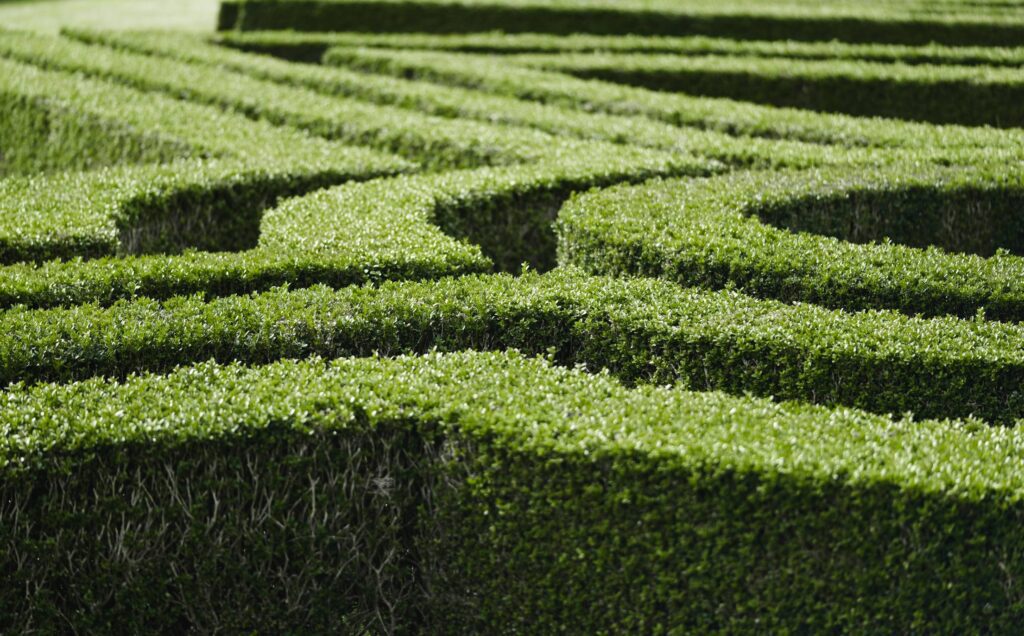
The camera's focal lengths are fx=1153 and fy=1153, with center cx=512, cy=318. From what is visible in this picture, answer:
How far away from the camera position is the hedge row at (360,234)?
8383 mm

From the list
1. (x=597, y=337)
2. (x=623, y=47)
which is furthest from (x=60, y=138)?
(x=597, y=337)

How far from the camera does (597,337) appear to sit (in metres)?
7.74

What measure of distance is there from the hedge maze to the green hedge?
0.10 feet

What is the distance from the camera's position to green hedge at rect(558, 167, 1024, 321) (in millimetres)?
8188

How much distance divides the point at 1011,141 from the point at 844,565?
8.28 m

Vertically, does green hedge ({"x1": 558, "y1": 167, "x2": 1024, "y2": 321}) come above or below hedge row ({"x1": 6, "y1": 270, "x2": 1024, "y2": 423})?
above

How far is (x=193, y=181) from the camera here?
11039 millimetres

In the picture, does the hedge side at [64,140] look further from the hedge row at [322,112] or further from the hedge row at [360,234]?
the hedge row at [360,234]

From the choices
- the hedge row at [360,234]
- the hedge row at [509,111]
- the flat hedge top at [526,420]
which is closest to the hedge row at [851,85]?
the hedge row at [509,111]

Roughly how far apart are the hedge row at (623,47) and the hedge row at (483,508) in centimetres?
1346

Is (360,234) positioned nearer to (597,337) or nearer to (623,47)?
(597,337)

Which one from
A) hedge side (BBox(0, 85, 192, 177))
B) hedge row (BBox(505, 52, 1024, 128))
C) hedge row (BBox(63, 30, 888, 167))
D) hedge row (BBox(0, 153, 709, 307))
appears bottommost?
hedge side (BBox(0, 85, 192, 177))

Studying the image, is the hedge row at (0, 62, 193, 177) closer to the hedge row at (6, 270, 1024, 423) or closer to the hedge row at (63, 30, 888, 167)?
the hedge row at (63, 30, 888, 167)

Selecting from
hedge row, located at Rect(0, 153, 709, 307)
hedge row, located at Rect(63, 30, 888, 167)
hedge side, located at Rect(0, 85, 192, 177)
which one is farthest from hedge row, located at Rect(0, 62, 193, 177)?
hedge row, located at Rect(63, 30, 888, 167)
